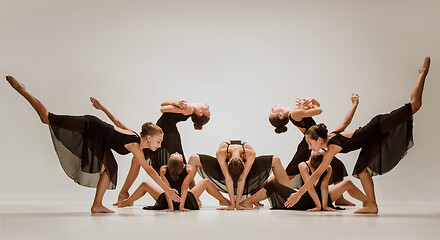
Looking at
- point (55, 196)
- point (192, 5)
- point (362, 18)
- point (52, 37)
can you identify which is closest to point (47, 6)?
point (52, 37)

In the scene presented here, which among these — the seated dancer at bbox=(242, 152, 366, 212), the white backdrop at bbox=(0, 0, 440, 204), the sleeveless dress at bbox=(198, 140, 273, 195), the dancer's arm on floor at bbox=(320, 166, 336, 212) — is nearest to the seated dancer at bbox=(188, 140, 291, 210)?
the sleeveless dress at bbox=(198, 140, 273, 195)

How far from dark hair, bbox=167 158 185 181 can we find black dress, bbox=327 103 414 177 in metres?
1.38

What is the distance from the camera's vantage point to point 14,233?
11.0 ft

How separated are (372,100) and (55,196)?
4525mm

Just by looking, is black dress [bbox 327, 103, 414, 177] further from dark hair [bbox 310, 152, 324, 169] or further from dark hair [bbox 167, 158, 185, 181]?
dark hair [bbox 167, 158, 185, 181]

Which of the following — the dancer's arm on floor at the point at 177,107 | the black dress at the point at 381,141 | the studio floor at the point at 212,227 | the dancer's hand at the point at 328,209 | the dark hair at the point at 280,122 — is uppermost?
the dancer's arm on floor at the point at 177,107

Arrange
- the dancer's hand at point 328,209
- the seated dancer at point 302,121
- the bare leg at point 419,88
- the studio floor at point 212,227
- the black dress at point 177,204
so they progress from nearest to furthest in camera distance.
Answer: the studio floor at point 212,227 < the bare leg at point 419,88 < the dancer's hand at point 328,209 < the black dress at point 177,204 < the seated dancer at point 302,121

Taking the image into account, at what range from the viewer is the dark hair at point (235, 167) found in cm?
579

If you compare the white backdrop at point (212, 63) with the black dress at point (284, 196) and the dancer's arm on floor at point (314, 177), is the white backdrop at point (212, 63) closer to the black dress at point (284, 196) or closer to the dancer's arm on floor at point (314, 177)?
the black dress at point (284, 196)

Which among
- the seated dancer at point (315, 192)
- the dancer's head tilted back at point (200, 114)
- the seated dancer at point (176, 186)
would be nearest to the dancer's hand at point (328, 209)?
the seated dancer at point (315, 192)

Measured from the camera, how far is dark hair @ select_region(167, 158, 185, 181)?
5465 millimetres

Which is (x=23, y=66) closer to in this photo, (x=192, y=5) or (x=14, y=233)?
(x=192, y=5)

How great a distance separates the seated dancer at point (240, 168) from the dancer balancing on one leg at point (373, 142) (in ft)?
3.37

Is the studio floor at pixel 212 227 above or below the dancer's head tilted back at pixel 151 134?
below
